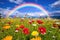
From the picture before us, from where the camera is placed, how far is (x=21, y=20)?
1219 millimetres

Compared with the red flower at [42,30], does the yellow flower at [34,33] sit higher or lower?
lower

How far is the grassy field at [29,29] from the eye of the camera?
3.53ft

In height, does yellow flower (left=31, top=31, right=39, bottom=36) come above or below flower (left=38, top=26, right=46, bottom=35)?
below

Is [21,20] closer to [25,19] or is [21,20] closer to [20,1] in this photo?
[25,19]

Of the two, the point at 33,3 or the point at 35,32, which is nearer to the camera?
the point at 35,32

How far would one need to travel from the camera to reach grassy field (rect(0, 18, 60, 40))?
3.53 ft

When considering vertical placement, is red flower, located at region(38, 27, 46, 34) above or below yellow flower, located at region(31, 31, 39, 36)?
above

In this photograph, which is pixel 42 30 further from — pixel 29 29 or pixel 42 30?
pixel 29 29

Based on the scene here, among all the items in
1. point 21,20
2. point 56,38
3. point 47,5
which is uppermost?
point 47,5

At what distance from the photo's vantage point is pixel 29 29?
3.72 ft

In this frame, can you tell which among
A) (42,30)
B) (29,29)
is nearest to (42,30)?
(42,30)

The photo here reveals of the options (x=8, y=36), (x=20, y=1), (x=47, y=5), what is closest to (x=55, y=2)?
(x=47, y=5)

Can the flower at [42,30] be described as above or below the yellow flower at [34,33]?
above

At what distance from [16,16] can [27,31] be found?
203 millimetres
